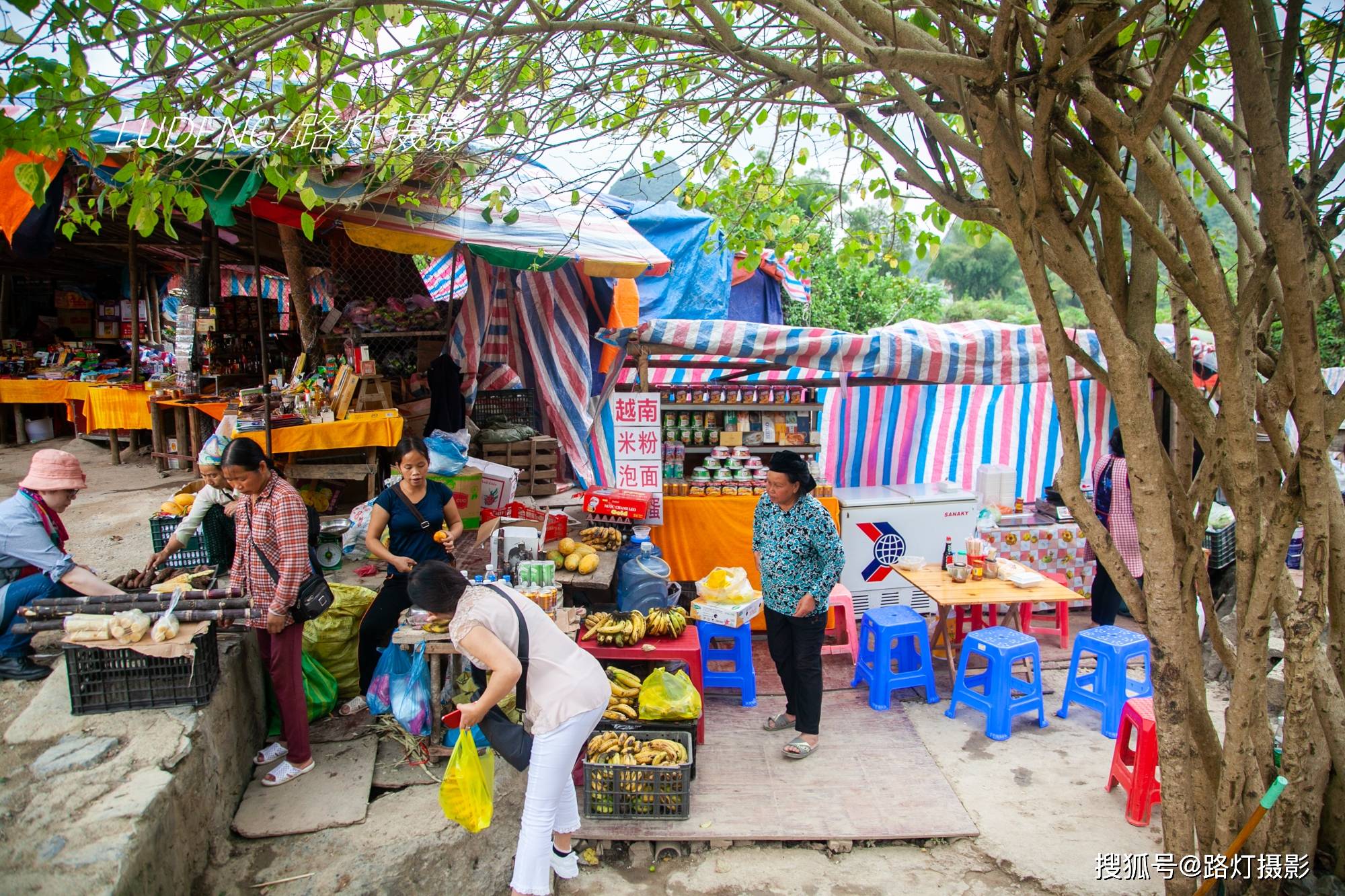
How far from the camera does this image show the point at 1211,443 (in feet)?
11.2

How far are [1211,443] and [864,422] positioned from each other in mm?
5351

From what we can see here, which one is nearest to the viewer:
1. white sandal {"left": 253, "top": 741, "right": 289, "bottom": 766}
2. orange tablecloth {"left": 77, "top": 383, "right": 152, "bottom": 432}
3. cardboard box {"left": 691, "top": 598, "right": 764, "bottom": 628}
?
white sandal {"left": 253, "top": 741, "right": 289, "bottom": 766}

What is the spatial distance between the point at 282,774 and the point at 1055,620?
6701mm

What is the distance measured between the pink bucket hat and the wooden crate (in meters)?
4.40

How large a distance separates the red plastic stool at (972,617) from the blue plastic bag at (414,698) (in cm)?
438

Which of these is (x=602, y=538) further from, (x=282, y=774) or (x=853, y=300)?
(x=853, y=300)

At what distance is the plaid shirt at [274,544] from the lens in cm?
462

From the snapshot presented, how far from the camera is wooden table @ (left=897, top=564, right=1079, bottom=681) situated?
241 inches

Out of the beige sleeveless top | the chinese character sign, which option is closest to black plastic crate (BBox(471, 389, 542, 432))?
the chinese character sign

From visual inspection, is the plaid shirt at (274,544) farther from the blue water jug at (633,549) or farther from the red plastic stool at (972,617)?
the red plastic stool at (972,617)

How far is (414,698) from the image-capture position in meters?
5.23

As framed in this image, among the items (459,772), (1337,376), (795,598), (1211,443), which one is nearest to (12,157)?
(459,772)

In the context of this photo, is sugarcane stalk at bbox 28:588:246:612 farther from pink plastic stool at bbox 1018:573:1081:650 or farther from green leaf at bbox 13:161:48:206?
pink plastic stool at bbox 1018:573:1081:650

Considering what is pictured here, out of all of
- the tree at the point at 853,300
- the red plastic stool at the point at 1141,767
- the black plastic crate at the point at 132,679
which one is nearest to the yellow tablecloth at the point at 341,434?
the black plastic crate at the point at 132,679
